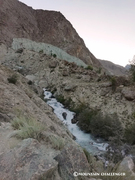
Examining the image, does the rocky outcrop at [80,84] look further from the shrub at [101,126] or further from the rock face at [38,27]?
the rock face at [38,27]

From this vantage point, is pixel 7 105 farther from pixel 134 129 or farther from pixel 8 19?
pixel 8 19

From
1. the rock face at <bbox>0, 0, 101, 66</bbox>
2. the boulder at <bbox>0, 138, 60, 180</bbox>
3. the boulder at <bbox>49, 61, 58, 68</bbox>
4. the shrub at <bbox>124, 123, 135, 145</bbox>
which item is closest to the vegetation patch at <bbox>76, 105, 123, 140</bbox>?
the shrub at <bbox>124, 123, 135, 145</bbox>

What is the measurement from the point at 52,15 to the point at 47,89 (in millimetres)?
46134

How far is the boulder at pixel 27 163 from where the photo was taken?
2.07 meters

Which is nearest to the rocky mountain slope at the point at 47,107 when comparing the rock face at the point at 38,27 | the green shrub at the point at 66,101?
the green shrub at the point at 66,101

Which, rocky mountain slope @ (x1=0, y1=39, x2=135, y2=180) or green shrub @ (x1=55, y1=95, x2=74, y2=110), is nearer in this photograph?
rocky mountain slope @ (x1=0, y1=39, x2=135, y2=180)

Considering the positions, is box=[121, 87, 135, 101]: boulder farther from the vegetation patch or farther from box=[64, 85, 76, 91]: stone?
box=[64, 85, 76, 91]: stone

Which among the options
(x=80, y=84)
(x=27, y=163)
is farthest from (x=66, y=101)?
(x=27, y=163)

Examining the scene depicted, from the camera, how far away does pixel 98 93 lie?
1577 cm

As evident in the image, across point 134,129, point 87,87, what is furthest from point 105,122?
point 87,87

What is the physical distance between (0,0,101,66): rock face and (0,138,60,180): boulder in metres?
40.9

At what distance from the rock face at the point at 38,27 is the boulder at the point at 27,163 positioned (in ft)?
134

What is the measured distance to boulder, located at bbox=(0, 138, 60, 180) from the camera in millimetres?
2072

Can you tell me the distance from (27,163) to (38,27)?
56.9 m
